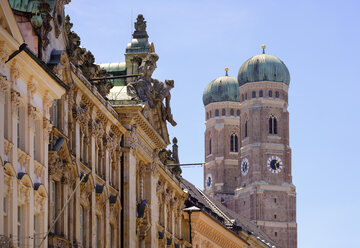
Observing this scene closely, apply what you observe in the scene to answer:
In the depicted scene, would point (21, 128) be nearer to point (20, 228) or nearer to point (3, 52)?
point (20, 228)

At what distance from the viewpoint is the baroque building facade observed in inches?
1538

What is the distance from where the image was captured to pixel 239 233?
104688 mm

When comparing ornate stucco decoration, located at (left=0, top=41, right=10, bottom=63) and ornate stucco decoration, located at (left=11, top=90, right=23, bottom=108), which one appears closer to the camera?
ornate stucco decoration, located at (left=0, top=41, right=10, bottom=63)

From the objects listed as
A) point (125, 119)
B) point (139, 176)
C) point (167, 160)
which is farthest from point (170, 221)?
point (125, 119)

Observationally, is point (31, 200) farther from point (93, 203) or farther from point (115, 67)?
point (115, 67)

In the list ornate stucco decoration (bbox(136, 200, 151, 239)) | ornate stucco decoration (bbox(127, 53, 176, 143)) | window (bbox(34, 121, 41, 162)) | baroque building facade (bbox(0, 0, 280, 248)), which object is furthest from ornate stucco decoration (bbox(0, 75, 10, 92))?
ornate stucco decoration (bbox(136, 200, 151, 239))

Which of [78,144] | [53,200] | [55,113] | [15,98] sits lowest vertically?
[53,200]

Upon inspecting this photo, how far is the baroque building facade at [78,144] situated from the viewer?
39062mm

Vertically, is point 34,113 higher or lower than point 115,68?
lower

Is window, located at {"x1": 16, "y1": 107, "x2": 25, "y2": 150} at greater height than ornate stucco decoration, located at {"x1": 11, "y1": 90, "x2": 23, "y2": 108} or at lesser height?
lesser

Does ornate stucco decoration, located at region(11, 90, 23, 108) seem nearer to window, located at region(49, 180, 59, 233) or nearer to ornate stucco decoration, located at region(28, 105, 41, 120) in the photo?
ornate stucco decoration, located at region(28, 105, 41, 120)

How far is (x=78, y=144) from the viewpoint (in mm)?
51312

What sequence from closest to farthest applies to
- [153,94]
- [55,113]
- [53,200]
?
[53,200], [55,113], [153,94]

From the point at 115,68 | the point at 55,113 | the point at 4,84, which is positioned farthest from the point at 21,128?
the point at 115,68
